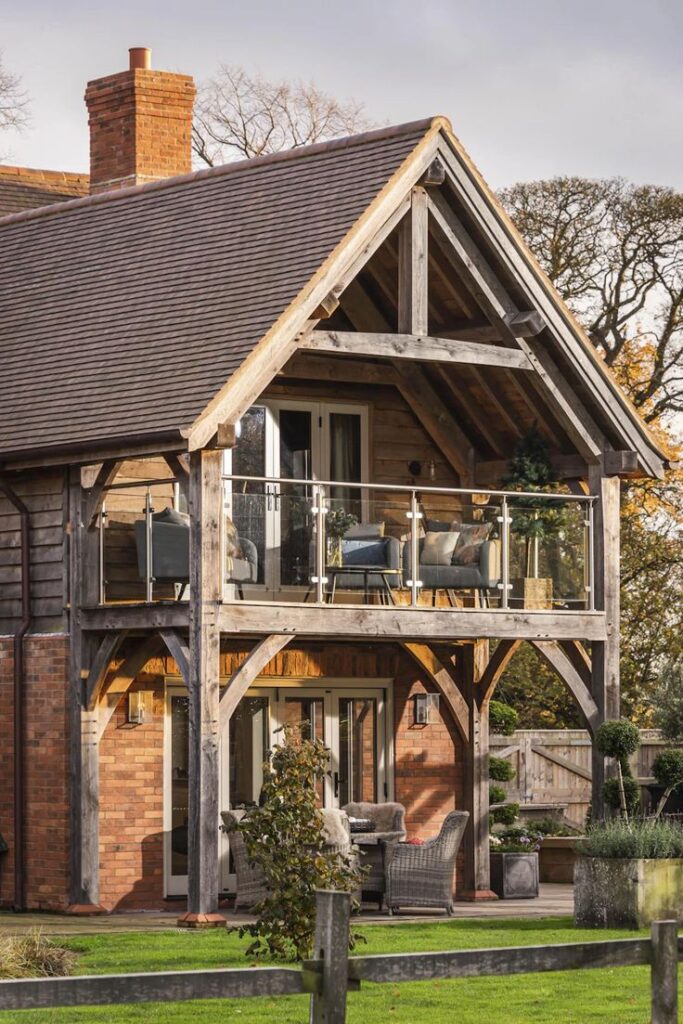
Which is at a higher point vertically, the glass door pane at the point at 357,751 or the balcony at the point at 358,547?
the balcony at the point at 358,547

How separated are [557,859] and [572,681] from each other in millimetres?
4089

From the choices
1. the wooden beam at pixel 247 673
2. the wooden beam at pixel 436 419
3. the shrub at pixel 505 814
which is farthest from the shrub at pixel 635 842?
the shrub at pixel 505 814

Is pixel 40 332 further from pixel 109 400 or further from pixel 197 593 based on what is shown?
pixel 197 593

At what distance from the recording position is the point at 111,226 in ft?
73.7

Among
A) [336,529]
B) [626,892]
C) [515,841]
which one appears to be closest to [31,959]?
[626,892]

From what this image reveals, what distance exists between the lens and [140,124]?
25641mm

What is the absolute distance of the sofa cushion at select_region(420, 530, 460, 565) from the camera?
19.6 metres

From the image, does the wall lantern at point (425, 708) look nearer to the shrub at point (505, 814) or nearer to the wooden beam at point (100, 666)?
the shrub at point (505, 814)

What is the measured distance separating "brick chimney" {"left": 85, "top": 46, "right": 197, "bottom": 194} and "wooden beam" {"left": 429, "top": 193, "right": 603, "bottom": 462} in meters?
6.56

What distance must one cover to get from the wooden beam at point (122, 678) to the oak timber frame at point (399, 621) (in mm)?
13

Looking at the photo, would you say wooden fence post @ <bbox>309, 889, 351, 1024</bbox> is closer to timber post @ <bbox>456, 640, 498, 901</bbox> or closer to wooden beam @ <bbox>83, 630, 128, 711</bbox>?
wooden beam @ <bbox>83, 630, 128, 711</bbox>

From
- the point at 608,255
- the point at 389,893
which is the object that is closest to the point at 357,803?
the point at 389,893

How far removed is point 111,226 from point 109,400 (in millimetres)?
4002

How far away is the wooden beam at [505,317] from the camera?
20.0 meters
